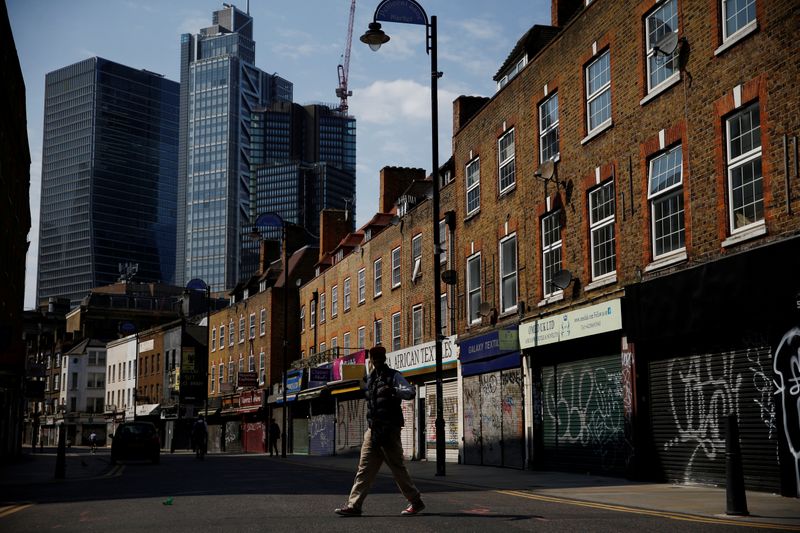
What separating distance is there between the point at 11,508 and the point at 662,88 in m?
12.8

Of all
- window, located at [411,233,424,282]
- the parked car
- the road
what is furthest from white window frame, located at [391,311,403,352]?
the road

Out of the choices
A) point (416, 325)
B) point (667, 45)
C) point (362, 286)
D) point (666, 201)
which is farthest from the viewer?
point (362, 286)

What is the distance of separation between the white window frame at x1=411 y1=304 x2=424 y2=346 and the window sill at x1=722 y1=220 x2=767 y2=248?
61.1 feet

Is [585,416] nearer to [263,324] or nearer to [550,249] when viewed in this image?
[550,249]

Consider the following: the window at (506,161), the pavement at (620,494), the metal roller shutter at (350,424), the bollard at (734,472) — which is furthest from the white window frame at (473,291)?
the bollard at (734,472)

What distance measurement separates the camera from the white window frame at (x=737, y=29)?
1432 centimetres

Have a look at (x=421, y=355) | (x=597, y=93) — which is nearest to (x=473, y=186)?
(x=421, y=355)

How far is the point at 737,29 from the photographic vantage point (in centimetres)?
1491

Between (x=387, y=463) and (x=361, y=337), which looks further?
(x=361, y=337)

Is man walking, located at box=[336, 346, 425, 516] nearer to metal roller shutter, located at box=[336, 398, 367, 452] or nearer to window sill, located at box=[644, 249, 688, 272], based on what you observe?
window sill, located at box=[644, 249, 688, 272]

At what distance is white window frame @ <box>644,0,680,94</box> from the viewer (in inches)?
654

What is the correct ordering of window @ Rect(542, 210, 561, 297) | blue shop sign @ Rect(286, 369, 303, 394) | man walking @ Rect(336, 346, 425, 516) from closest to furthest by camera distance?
man walking @ Rect(336, 346, 425, 516)
window @ Rect(542, 210, 561, 297)
blue shop sign @ Rect(286, 369, 303, 394)

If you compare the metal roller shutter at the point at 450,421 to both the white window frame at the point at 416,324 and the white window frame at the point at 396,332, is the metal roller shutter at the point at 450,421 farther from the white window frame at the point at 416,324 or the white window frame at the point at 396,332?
the white window frame at the point at 396,332

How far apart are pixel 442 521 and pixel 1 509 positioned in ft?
20.4
